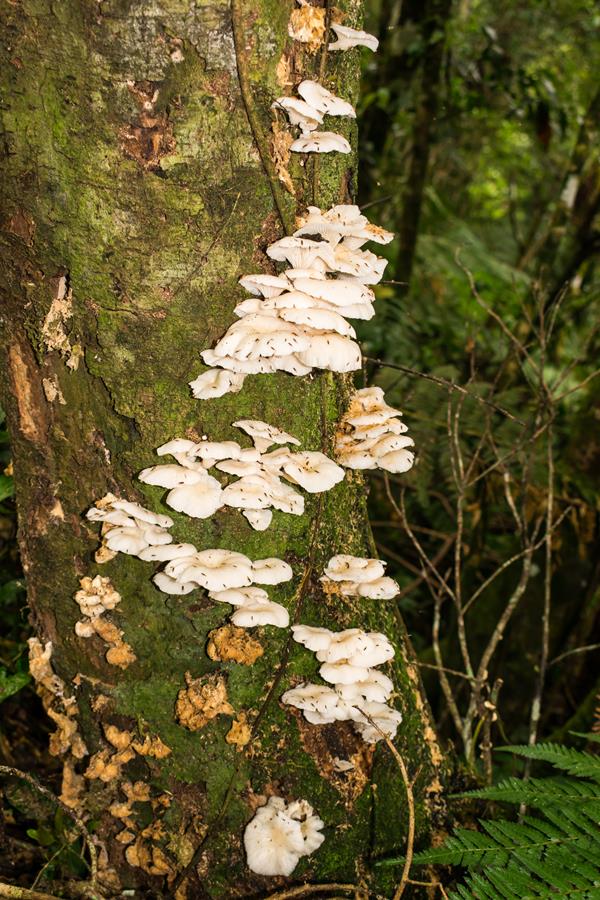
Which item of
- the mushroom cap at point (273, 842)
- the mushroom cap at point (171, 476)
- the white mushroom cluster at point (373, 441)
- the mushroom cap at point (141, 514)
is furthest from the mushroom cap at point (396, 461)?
the mushroom cap at point (273, 842)

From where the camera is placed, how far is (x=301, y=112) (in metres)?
2.08

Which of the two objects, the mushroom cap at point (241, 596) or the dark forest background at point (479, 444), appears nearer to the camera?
the mushroom cap at point (241, 596)

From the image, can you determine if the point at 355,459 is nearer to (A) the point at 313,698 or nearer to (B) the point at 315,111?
(A) the point at 313,698

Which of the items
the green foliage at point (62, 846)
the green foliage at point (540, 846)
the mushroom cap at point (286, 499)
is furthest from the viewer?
the green foliage at point (62, 846)

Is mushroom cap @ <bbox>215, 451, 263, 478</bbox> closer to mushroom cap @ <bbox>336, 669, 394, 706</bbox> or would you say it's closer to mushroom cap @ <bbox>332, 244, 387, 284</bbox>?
mushroom cap @ <bbox>332, 244, 387, 284</bbox>

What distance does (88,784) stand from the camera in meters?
2.57

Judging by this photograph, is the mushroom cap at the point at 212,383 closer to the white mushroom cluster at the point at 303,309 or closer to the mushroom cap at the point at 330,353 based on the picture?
the white mushroom cluster at the point at 303,309

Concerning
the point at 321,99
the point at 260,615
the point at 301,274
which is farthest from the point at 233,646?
the point at 321,99

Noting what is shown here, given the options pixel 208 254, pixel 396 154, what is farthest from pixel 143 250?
pixel 396 154

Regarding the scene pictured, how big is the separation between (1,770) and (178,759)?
59 cm

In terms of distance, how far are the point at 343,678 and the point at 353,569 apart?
1.24ft

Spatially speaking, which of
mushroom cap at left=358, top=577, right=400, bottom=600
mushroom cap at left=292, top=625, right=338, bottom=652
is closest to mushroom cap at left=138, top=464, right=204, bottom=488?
mushroom cap at left=292, top=625, right=338, bottom=652

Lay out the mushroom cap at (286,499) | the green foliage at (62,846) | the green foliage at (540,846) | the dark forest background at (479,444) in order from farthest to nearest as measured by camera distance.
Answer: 1. the dark forest background at (479,444)
2. the green foliage at (62,846)
3. the mushroom cap at (286,499)
4. the green foliage at (540,846)

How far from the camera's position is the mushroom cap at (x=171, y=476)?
2195 millimetres
